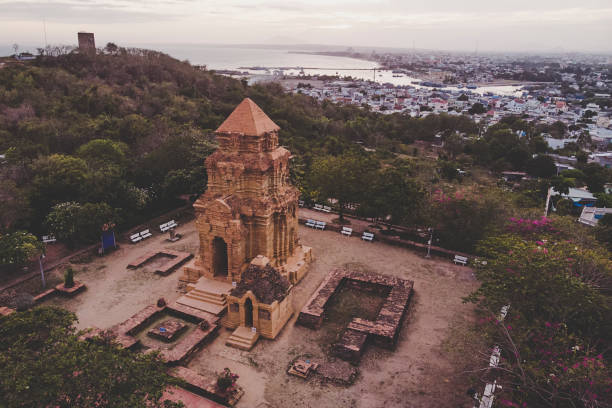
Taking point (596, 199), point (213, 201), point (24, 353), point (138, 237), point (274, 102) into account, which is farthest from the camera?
point (274, 102)

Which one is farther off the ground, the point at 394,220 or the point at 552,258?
the point at 552,258

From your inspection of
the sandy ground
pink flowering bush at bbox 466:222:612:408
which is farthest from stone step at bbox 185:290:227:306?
pink flowering bush at bbox 466:222:612:408

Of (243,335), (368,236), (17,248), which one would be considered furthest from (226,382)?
(368,236)

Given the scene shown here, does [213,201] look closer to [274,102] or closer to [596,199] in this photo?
[596,199]

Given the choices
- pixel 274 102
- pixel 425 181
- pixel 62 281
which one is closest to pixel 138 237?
pixel 62 281

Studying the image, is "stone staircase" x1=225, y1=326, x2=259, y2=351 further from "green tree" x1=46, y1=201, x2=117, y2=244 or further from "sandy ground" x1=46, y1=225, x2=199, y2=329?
"green tree" x1=46, y1=201, x2=117, y2=244

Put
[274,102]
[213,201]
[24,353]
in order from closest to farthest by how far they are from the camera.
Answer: [24,353] < [213,201] < [274,102]

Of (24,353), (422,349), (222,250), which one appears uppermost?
(24,353)

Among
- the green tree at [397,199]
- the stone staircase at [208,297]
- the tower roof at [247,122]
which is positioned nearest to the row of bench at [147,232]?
the stone staircase at [208,297]

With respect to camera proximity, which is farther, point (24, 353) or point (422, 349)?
point (422, 349)
